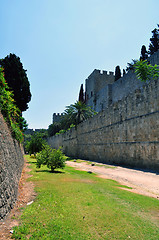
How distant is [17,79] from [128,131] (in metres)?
11.5

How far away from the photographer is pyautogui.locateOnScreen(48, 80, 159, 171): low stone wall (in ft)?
36.5

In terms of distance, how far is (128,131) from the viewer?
1376 centimetres

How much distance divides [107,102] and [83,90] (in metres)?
18.0

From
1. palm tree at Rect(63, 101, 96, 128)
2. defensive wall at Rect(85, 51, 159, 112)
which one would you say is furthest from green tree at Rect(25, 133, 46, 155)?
defensive wall at Rect(85, 51, 159, 112)

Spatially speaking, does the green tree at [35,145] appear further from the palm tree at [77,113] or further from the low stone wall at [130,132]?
the palm tree at [77,113]

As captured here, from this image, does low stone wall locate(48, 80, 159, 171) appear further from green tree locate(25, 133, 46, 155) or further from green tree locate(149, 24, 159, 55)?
green tree locate(149, 24, 159, 55)

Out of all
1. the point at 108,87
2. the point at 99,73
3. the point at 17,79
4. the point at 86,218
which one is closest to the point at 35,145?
the point at 17,79

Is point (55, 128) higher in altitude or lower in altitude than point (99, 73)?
lower

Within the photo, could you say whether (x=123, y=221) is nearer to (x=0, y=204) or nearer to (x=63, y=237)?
(x=63, y=237)

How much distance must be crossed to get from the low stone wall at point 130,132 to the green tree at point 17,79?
25.8 ft

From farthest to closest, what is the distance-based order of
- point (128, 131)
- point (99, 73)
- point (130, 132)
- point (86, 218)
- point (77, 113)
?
1. point (99, 73)
2. point (77, 113)
3. point (128, 131)
4. point (130, 132)
5. point (86, 218)

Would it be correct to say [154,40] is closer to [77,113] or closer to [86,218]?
[77,113]

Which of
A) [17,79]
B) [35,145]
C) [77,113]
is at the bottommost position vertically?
[35,145]

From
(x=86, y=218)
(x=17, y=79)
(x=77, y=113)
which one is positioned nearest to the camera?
(x=86, y=218)
